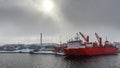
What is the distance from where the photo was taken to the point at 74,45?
325ft

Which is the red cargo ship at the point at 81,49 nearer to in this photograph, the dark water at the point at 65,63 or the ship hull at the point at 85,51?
the ship hull at the point at 85,51

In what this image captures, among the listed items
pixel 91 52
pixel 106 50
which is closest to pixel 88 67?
pixel 91 52

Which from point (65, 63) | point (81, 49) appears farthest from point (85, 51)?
point (65, 63)

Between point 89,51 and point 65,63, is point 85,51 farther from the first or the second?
point 65,63

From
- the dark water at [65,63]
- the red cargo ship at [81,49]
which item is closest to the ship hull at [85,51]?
the red cargo ship at [81,49]

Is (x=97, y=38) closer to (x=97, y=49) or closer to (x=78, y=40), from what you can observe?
(x=97, y=49)

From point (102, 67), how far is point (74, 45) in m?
39.5

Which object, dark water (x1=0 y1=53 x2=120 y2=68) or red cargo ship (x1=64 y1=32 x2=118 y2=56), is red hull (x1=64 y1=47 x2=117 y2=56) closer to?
red cargo ship (x1=64 y1=32 x2=118 y2=56)

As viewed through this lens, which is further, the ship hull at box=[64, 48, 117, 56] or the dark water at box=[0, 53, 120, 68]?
the ship hull at box=[64, 48, 117, 56]

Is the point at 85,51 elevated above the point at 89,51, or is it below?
above

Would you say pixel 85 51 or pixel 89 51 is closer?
pixel 85 51

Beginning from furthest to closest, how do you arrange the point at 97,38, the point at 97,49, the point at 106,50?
the point at 97,38, the point at 106,50, the point at 97,49

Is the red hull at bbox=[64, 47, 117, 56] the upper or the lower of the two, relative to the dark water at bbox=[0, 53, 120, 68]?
upper

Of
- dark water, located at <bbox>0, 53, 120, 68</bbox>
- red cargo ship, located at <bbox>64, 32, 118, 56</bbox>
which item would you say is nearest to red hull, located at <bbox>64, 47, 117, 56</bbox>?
red cargo ship, located at <bbox>64, 32, 118, 56</bbox>
